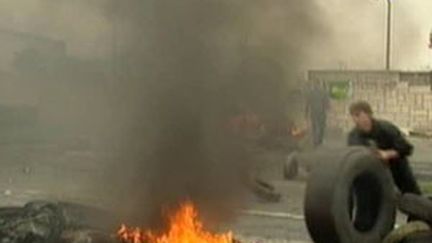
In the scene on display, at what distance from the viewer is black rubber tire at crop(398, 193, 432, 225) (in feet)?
17.9

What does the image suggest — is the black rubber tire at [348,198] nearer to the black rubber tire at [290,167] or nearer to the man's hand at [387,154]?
the man's hand at [387,154]

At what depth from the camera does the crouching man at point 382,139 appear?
5797 millimetres

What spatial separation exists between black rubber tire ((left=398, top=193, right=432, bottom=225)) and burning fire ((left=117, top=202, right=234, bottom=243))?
142cm

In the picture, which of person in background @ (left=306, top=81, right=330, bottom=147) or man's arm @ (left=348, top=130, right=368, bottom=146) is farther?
person in background @ (left=306, top=81, right=330, bottom=147)

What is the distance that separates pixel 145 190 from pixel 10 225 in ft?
4.85

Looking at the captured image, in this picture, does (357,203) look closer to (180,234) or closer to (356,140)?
(356,140)

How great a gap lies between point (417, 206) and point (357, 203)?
0.46 metres

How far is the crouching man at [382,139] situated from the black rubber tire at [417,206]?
0.32 m

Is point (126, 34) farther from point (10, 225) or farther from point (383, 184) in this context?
point (383, 184)

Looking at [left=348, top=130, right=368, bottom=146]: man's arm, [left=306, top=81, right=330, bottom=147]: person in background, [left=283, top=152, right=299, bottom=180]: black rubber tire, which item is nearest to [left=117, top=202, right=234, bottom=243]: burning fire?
[left=348, top=130, right=368, bottom=146]: man's arm

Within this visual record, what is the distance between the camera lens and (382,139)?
5.89m

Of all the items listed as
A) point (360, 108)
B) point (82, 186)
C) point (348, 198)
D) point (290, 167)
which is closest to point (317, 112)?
point (290, 167)

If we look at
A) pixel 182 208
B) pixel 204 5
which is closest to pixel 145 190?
pixel 182 208

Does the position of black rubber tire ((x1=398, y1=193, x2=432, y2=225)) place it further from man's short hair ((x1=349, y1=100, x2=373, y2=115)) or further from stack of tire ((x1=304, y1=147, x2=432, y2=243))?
man's short hair ((x1=349, y1=100, x2=373, y2=115))
